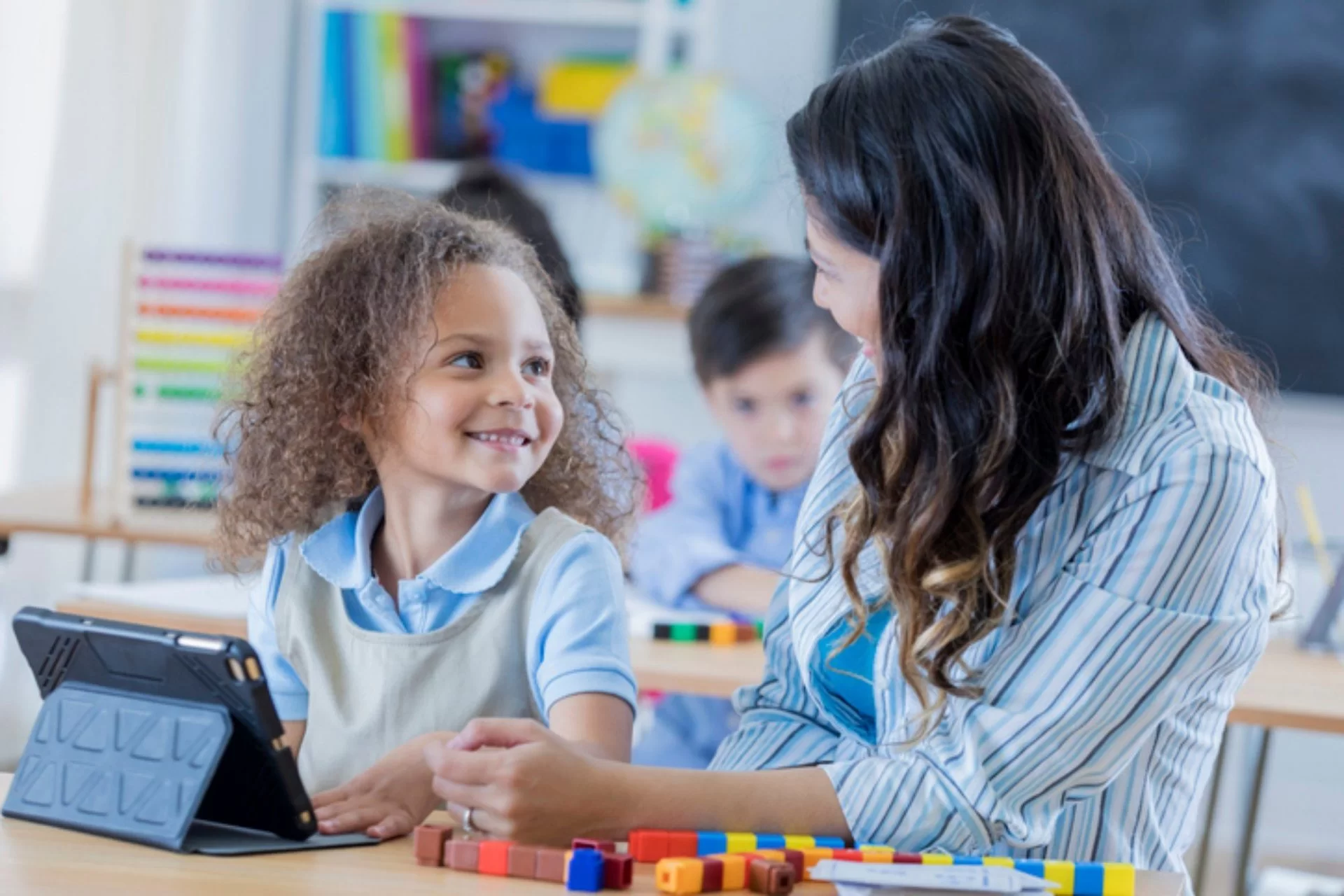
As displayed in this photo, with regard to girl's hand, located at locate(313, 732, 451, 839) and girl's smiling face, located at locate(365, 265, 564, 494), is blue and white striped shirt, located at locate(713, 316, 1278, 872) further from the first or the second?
girl's smiling face, located at locate(365, 265, 564, 494)

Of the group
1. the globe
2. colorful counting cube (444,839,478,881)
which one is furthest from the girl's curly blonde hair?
the globe

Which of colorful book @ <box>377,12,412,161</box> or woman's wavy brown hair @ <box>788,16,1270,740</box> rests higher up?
colorful book @ <box>377,12,412,161</box>

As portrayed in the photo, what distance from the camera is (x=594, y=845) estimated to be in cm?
105

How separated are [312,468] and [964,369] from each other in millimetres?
621

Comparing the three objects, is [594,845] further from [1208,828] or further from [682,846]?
[1208,828]

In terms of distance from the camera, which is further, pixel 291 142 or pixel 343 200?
pixel 291 142

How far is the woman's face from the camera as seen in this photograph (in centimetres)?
125

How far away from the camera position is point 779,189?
13.5 feet

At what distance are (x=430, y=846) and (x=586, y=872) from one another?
125 millimetres

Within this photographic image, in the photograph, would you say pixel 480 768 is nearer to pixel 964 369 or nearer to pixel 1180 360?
pixel 964 369

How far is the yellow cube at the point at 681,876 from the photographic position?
3.28ft

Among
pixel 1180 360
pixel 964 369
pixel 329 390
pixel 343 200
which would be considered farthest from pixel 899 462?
pixel 343 200

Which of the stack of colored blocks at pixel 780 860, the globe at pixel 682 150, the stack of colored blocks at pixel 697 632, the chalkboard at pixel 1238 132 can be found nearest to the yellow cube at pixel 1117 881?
the stack of colored blocks at pixel 780 860

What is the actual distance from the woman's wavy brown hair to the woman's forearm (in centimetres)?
10
